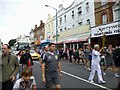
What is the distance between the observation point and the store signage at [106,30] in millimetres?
24902

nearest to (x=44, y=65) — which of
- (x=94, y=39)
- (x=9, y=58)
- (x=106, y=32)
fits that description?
(x=9, y=58)

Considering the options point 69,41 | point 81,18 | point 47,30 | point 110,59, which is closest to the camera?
point 110,59

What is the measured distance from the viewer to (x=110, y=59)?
13328 millimetres

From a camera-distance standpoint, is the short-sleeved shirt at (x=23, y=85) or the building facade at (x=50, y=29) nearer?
the short-sleeved shirt at (x=23, y=85)

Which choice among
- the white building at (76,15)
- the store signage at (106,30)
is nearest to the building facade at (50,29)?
the white building at (76,15)

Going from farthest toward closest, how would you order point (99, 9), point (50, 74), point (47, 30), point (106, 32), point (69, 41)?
point (47, 30)
point (69, 41)
point (99, 9)
point (106, 32)
point (50, 74)

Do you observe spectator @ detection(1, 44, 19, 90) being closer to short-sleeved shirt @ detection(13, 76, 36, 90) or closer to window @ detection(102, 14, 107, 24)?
short-sleeved shirt @ detection(13, 76, 36, 90)

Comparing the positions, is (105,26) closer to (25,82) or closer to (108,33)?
(108,33)

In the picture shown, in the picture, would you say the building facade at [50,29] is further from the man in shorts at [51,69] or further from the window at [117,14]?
the man in shorts at [51,69]

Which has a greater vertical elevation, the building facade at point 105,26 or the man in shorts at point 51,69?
the building facade at point 105,26

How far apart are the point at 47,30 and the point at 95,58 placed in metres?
48.6

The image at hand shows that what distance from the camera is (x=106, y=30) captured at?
27.0 metres

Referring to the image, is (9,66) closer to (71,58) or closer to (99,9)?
(71,58)

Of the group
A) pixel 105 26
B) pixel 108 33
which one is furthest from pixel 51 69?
pixel 105 26
